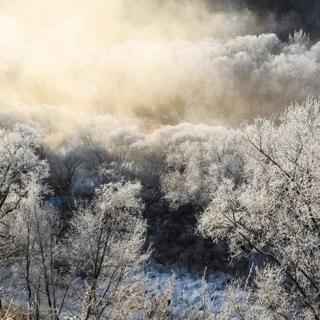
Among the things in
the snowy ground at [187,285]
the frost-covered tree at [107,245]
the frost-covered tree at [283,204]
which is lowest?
the snowy ground at [187,285]

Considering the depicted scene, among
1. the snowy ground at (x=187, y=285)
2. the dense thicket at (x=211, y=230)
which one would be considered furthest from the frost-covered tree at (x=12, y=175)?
the snowy ground at (x=187, y=285)

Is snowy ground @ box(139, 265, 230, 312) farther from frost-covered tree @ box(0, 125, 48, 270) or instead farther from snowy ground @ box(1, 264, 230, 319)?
frost-covered tree @ box(0, 125, 48, 270)

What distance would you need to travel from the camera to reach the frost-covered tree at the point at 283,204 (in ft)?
43.7

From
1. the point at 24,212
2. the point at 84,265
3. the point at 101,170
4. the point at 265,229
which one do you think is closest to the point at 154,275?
the point at 84,265

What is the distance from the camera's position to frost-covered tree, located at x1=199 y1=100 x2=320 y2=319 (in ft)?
43.7

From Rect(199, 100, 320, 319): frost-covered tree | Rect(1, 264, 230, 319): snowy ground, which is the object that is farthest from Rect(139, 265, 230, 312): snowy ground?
Rect(199, 100, 320, 319): frost-covered tree

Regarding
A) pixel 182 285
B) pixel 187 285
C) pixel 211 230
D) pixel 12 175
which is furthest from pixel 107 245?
pixel 182 285

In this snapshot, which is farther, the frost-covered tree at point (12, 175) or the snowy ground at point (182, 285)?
the snowy ground at point (182, 285)

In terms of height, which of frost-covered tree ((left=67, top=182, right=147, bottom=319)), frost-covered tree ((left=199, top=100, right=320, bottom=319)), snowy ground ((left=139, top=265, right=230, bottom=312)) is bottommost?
snowy ground ((left=139, top=265, right=230, bottom=312))

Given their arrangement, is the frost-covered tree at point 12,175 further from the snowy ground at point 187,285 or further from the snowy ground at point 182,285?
the snowy ground at point 187,285

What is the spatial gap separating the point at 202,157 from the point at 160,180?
7.72 meters

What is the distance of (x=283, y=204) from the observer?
14016 millimetres

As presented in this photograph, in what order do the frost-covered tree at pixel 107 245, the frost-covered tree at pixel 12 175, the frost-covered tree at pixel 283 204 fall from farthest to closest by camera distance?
the frost-covered tree at pixel 12 175 → the frost-covered tree at pixel 107 245 → the frost-covered tree at pixel 283 204

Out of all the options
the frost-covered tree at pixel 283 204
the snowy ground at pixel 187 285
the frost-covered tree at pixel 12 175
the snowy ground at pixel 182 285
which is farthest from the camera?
the snowy ground at pixel 187 285
